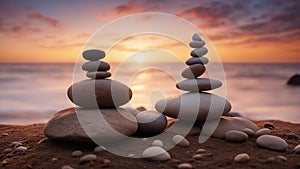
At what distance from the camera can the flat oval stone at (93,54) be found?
4.11 meters

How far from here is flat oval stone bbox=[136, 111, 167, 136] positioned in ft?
13.2

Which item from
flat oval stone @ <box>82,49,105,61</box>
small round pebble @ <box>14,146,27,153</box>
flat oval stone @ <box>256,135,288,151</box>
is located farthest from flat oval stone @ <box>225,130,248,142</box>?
small round pebble @ <box>14,146,27,153</box>

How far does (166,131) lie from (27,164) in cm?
188

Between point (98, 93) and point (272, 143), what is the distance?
2327mm

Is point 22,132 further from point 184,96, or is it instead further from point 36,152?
point 184,96

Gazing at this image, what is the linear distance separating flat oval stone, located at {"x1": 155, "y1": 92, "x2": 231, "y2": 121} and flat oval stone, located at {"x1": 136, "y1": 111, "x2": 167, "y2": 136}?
0.25m

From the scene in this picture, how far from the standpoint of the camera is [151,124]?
403 centimetres

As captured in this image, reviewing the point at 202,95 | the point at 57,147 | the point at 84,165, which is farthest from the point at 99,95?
the point at 202,95

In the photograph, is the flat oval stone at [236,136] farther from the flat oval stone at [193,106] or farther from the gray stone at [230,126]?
the flat oval stone at [193,106]

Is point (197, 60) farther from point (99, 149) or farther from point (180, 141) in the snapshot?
point (99, 149)

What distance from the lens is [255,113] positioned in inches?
357

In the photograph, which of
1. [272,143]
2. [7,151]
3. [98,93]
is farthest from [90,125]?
[272,143]

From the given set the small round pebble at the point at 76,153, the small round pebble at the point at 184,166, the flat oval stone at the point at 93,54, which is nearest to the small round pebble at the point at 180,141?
the small round pebble at the point at 184,166

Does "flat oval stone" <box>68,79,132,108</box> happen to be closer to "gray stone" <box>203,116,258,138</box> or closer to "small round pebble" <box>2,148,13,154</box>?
"small round pebble" <box>2,148,13,154</box>
